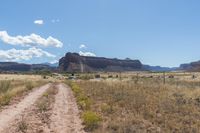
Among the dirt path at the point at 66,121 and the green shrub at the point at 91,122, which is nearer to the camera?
the dirt path at the point at 66,121

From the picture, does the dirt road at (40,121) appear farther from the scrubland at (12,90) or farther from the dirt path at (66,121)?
the scrubland at (12,90)

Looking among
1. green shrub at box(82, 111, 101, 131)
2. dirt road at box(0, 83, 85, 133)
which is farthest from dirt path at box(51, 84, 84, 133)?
green shrub at box(82, 111, 101, 131)

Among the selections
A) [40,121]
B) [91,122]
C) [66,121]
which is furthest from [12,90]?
[91,122]

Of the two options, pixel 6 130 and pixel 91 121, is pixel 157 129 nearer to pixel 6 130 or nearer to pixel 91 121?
pixel 91 121

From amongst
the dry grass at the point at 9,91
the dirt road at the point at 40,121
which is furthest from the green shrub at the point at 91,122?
the dry grass at the point at 9,91

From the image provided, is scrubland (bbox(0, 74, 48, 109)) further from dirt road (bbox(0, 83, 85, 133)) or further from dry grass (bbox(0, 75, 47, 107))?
dirt road (bbox(0, 83, 85, 133))

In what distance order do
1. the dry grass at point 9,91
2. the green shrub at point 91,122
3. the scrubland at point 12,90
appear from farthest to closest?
the scrubland at point 12,90 → the dry grass at point 9,91 → the green shrub at point 91,122

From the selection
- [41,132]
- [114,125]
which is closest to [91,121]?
[114,125]

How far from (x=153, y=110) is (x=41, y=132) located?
7.36 metres

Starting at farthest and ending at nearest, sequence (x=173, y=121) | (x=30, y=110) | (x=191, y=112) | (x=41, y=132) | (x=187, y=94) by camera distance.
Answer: (x=187, y=94) < (x=30, y=110) < (x=191, y=112) < (x=173, y=121) < (x=41, y=132)

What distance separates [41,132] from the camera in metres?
14.4

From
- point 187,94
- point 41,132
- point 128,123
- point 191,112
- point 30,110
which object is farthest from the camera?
point 187,94

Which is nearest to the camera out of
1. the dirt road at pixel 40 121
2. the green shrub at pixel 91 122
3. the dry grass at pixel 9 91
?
the dirt road at pixel 40 121

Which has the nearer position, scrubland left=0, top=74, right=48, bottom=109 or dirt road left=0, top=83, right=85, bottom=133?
dirt road left=0, top=83, right=85, bottom=133
